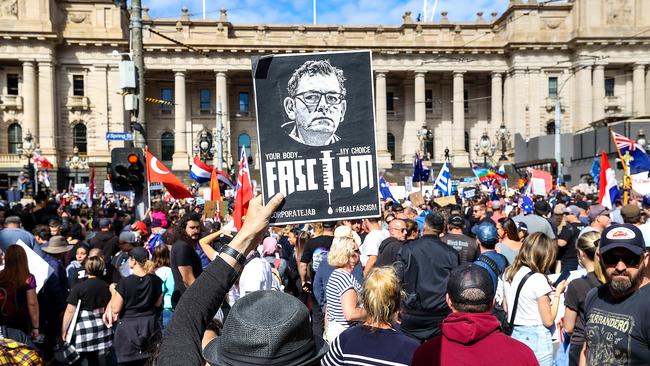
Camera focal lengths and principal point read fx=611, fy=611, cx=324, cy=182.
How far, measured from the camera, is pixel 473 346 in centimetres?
300

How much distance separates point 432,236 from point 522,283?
1139mm

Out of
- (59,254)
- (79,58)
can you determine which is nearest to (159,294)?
(59,254)

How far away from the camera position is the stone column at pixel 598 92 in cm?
5497

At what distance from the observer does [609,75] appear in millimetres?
57438

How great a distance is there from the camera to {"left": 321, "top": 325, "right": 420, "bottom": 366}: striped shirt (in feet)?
11.4

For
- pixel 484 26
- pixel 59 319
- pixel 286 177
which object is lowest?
pixel 59 319


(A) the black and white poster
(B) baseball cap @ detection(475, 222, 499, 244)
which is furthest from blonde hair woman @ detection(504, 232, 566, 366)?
(A) the black and white poster

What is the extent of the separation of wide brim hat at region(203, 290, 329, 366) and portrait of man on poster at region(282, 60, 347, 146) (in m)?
2.39

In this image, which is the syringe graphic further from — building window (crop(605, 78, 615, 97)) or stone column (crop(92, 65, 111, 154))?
building window (crop(605, 78, 615, 97))

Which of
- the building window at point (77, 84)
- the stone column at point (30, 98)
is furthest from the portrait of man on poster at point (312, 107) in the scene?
the building window at point (77, 84)

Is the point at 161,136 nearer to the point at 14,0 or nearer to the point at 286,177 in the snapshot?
→ the point at 14,0

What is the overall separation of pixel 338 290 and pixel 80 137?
53211 millimetres

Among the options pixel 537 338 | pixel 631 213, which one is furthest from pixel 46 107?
pixel 537 338

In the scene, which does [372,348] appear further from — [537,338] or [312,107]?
[537,338]
